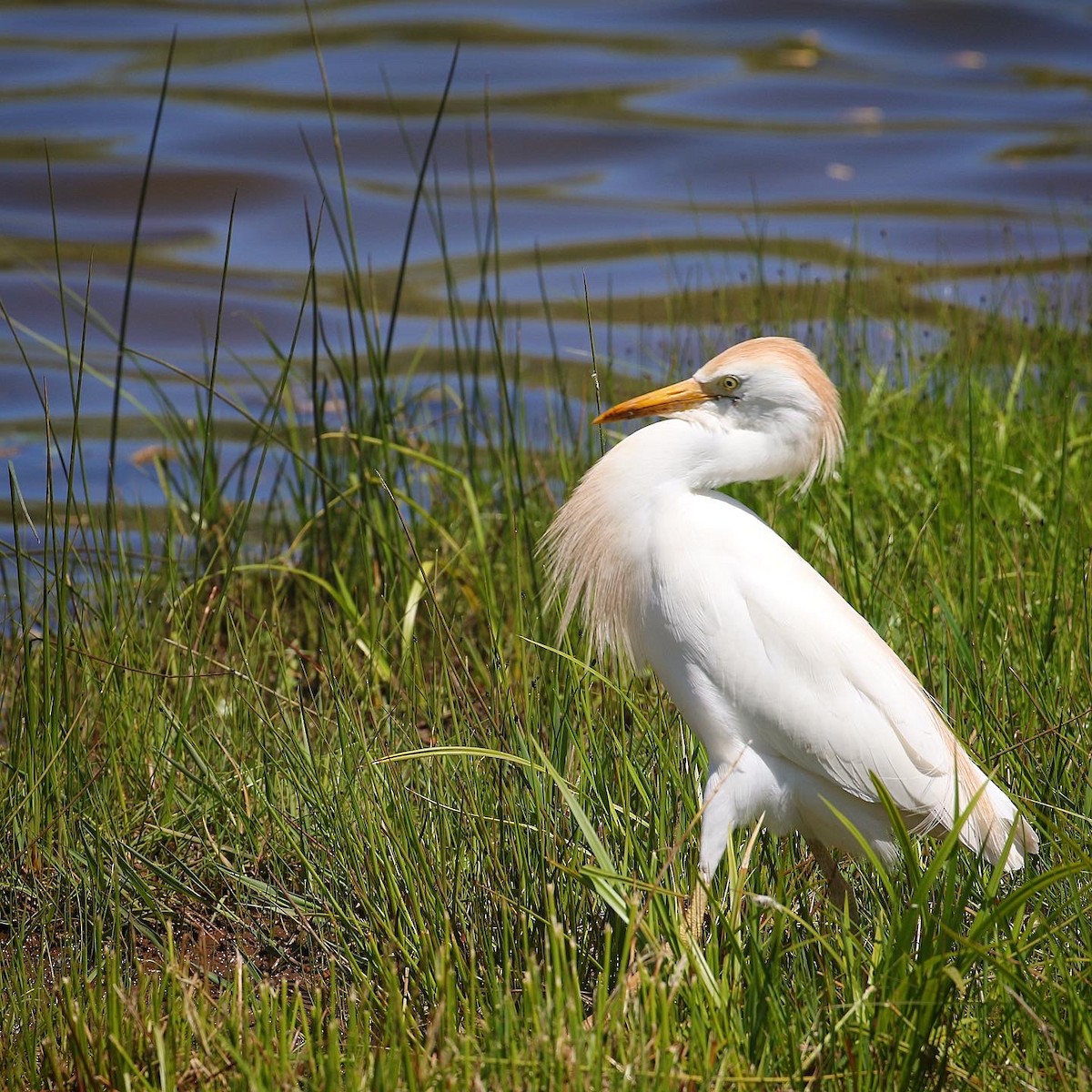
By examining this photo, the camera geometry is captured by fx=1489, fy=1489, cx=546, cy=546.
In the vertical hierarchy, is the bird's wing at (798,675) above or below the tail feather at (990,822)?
above

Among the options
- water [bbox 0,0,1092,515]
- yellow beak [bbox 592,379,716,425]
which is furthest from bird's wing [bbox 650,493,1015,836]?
water [bbox 0,0,1092,515]

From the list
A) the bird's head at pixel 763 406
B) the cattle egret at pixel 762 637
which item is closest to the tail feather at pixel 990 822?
the cattle egret at pixel 762 637

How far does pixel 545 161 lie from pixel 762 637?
818 centimetres

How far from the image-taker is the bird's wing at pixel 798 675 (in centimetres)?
263

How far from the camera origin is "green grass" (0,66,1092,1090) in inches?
78.7

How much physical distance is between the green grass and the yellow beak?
46 centimetres

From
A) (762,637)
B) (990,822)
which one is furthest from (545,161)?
(990,822)

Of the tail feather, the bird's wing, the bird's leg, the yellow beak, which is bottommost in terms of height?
the bird's leg

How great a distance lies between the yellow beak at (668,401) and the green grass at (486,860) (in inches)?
18.2

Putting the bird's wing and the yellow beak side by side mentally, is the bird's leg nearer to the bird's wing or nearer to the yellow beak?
the bird's wing

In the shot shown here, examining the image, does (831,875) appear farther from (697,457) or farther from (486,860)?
(697,457)

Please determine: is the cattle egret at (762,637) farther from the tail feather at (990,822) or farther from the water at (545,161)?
the water at (545,161)

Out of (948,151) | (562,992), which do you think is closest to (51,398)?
(562,992)

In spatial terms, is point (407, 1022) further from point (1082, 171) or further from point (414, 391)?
point (1082, 171)
